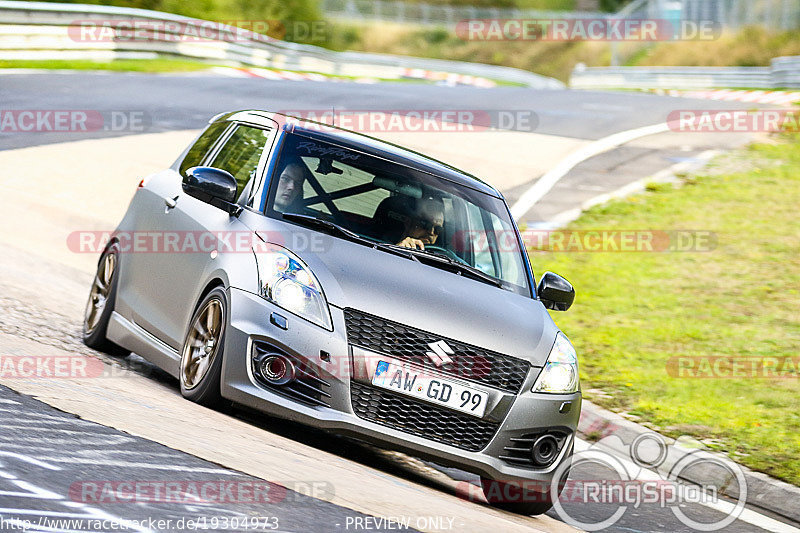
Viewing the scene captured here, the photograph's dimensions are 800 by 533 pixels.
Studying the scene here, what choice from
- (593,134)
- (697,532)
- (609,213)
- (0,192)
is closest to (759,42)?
(593,134)

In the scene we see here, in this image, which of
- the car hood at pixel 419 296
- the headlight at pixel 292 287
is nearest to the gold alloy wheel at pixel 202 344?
the headlight at pixel 292 287

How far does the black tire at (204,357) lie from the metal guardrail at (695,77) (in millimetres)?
30735

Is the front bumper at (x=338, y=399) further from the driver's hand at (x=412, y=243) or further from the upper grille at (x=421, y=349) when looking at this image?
the driver's hand at (x=412, y=243)

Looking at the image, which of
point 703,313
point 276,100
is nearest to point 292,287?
point 703,313

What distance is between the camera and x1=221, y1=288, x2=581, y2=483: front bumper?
19.5 ft

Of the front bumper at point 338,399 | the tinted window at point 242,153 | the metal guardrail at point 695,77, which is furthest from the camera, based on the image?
the metal guardrail at point 695,77

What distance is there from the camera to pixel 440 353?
6.04 metres

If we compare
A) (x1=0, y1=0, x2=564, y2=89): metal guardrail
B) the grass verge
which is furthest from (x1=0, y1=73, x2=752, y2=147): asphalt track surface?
the grass verge

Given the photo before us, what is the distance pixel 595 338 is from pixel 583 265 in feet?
8.75

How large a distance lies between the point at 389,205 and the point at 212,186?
1.06 meters

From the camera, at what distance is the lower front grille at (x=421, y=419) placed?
235 inches

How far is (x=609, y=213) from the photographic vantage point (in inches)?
610

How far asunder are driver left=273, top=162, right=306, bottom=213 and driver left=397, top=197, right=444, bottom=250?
64 cm

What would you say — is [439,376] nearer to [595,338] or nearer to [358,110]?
[595,338]
